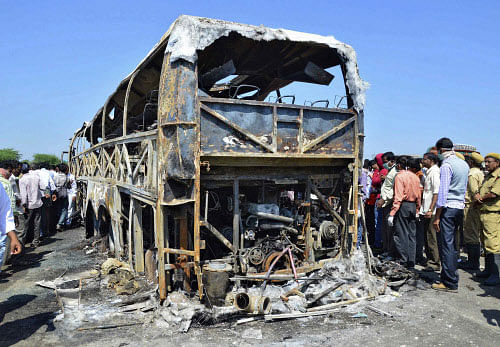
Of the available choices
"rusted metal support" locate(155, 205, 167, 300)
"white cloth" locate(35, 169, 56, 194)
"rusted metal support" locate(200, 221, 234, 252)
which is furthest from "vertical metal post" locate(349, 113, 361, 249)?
"white cloth" locate(35, 169, 56, 194)

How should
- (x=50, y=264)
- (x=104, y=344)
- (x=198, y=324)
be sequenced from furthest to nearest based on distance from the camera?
(x=50, y=264)
(x=198, y=324)
(x=104, y=344)

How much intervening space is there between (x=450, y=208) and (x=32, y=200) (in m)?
9.76

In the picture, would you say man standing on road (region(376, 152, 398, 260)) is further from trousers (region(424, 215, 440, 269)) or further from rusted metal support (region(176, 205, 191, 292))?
rusted metal support (region(176, 205, 191, 292))

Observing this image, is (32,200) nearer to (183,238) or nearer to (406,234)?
(183,238)

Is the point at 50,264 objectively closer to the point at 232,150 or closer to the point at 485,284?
the point at 232,150

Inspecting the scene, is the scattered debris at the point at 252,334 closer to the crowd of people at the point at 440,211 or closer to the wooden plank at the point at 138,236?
the wooden plank at the point at 138,236

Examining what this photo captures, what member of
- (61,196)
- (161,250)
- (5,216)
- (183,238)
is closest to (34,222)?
(61,196)

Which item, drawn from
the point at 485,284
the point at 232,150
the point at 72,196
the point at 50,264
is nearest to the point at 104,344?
the point at 232,150

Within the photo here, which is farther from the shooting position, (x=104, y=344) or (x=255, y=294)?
(x=255, y=294)

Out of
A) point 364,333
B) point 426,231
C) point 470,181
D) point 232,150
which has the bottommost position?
point 364,333

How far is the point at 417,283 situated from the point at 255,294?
9.52ft

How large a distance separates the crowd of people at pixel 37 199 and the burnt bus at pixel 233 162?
2.66 m

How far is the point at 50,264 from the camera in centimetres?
779

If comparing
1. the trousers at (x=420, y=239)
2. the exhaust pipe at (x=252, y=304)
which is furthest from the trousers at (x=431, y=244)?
the exhaust pipe at (x=252, y=304)
